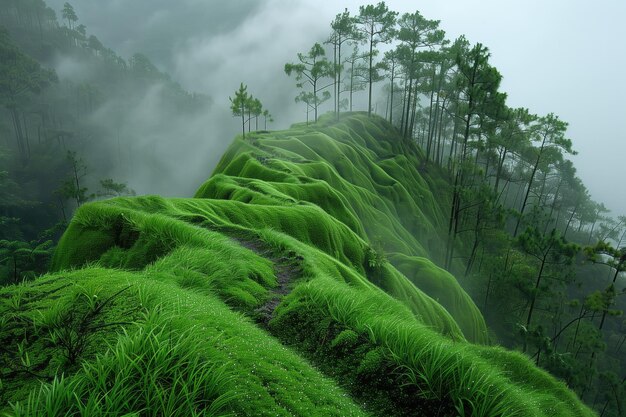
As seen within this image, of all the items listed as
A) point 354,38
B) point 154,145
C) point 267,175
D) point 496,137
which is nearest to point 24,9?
point 154,145

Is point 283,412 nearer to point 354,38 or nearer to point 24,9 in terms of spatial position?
point 354,38

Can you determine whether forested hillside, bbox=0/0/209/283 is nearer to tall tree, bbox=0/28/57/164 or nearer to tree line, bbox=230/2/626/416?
tall tree, bbox=0/28/57/164

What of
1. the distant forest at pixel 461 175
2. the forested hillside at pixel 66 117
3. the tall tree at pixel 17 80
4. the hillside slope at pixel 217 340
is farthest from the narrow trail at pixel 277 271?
the tall tree at pixel 17 80

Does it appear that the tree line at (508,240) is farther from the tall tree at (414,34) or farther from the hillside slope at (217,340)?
the hillside slope at (217,340)

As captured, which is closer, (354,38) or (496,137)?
(496,137)

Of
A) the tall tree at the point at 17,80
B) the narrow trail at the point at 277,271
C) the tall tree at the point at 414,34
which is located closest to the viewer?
the narrow trail at the point at 277,271

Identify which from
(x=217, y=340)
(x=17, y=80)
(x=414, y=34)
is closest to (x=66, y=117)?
(x=17, y=80)
